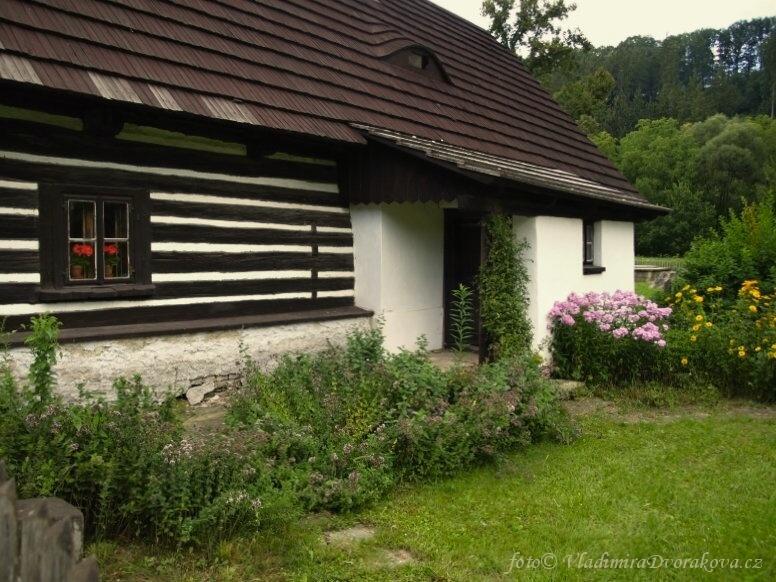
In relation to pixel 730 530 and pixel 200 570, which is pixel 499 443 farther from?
pixel 200 570

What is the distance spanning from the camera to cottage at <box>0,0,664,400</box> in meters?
5.77

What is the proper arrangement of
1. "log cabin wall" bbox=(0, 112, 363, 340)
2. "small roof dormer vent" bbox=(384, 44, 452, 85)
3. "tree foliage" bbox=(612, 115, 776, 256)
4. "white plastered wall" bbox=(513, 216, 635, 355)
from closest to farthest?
"log cabin wall" bbox=(0, 112, 363, 340) → "white plastered wall" bbox=(513, 216, 635, 355) → "small roof dormer vent" bbox=(384, 44, 452, 85) → "tree foliage" bbox=(612, 115, 776, 256)

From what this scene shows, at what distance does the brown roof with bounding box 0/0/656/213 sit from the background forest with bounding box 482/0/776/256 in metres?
6.71

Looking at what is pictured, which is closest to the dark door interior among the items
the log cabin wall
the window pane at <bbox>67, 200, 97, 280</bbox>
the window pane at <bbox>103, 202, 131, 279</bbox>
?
the log cabin wall

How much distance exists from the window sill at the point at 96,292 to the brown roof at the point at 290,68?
5.82 feet

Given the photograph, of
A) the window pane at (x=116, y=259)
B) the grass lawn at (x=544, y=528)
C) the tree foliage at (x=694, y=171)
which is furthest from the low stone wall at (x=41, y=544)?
the tree foliage at (x=694, y=171)

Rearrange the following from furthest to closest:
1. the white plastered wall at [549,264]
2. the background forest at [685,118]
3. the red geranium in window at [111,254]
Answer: the background forest at [685,118], the white plastered wall at [549,264], the red geranium in window at [111,254]

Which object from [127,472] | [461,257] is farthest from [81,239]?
[461,257]

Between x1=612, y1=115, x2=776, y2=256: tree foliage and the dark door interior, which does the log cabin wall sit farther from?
x1=612, y1=115, x2=776, y2=256: tree foliage

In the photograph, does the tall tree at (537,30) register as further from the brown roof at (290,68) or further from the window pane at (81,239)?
the window pane at (81,239)

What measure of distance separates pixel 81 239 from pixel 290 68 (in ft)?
11.7

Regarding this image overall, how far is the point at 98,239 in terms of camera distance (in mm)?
6141

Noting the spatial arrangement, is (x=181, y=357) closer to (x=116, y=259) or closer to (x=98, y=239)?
(x=116, y=259)

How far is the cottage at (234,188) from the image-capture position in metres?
5.77
